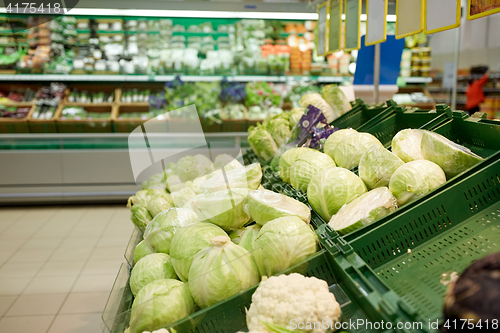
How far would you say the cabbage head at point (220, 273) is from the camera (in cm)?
118

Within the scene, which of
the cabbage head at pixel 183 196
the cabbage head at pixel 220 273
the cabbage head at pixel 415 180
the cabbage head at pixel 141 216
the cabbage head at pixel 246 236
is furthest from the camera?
the cabbage head at pixel 141 216

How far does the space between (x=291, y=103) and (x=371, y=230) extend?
4.40m

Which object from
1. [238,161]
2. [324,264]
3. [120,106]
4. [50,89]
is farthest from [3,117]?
[324,264]

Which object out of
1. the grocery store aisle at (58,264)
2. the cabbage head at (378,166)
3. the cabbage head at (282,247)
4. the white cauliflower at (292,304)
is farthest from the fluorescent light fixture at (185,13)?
the white cauliflower at (292,304)

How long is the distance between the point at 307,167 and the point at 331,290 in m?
0.74

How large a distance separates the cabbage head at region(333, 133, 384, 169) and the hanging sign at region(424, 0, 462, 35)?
0.55 metres

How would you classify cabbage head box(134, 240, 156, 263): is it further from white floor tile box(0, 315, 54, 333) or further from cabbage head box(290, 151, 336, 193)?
white floor tile box(0, 315, 54, 333)

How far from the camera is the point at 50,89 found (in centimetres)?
526

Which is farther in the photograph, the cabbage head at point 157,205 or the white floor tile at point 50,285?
the white floor tile at point 50,285

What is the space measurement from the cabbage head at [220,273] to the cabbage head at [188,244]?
0.21ft

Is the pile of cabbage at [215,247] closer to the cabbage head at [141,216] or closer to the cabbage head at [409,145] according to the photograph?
the cabbage head at [141,216]

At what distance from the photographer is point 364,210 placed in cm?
131

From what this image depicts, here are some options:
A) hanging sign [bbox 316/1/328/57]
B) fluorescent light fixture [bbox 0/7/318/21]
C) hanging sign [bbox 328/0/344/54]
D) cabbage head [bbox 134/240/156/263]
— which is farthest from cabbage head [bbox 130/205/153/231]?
fluorescent light fixture [bbox 0/7/318/21]

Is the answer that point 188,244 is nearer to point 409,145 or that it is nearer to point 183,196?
point 183,196
